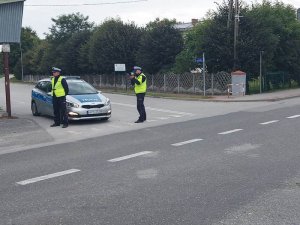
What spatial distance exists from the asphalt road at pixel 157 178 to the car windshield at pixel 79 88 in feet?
→ 10.6

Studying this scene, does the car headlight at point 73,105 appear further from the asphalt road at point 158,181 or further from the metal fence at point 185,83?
the metal fence at point 185,83

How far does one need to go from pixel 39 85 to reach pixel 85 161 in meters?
9.83

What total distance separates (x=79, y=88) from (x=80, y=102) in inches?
53.5

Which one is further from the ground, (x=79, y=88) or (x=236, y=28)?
(x=236, y=28)

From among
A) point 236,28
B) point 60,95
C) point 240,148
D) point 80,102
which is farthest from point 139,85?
point 236,28

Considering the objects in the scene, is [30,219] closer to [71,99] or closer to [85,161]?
[85,161]

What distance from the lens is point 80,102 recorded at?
1468 centimetres

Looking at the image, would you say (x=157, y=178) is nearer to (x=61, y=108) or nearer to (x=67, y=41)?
(x=61, y=108)

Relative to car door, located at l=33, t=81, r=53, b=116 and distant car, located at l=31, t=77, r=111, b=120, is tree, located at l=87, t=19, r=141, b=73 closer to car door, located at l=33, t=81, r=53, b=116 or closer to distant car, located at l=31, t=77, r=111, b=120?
car door, located at l=33, t=81, r=53, b=116

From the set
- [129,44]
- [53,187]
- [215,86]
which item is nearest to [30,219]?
[53,187]

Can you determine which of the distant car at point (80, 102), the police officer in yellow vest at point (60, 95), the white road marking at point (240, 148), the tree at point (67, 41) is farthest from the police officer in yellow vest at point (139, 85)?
the tree at point (67, 41)

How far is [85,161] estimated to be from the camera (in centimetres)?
847

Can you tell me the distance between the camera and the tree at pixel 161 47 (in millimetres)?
35875

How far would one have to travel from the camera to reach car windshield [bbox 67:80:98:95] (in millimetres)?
15604
